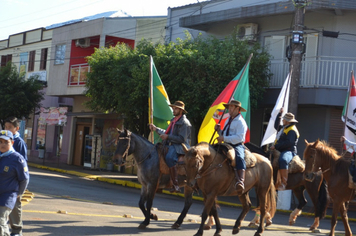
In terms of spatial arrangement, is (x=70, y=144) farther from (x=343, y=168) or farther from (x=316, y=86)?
(x=343, y=168)

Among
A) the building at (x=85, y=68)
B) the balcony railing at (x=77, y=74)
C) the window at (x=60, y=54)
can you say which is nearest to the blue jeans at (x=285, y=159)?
the building at (x=85, y=68)

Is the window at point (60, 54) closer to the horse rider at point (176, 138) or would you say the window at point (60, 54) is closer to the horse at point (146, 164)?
the horse at point (146, 164)

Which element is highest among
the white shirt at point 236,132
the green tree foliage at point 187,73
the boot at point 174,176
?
the green tree foliage at point 187,73

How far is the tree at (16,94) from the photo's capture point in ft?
104

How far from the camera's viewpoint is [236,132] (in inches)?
374

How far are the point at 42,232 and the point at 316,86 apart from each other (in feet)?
45.2

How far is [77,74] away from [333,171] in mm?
22762

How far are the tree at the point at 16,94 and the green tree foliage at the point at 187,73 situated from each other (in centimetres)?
1171

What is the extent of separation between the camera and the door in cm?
3212

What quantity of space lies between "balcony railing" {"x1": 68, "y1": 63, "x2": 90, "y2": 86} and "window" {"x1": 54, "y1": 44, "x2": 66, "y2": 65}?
204 cm

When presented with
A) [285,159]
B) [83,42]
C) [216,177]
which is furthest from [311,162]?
[83,42]

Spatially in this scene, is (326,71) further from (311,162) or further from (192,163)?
(192,163)

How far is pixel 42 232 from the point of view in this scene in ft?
26.9

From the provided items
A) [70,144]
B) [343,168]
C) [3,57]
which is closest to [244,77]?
[343,168]
